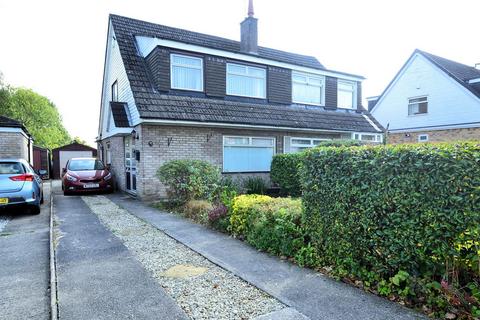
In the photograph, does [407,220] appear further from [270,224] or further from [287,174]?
[287,174]

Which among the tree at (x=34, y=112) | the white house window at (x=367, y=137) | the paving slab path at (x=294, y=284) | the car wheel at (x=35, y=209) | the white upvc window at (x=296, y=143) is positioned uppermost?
the tree at (x=34, y=112)

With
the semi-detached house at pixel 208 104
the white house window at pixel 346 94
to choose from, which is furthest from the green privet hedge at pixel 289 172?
the white house window at pixel 346 94

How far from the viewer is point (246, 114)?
11977mm

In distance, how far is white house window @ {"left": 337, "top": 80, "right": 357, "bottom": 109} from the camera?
52.0 ft

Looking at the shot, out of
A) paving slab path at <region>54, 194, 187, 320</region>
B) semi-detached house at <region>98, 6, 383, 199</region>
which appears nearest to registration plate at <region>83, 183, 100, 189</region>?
semi-detached house at <region>98, 6, 383, 199</region>

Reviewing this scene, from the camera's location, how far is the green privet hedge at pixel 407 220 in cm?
281

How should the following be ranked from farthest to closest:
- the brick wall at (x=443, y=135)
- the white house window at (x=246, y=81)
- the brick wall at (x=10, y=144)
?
the brick wall at (x=443, y=135), the brick wall at (x=10, y=144), the white house window at (x=246, y=81)

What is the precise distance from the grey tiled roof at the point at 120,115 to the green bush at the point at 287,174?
18.6 ft

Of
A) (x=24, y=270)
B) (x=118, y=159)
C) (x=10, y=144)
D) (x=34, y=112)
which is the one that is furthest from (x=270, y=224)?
(x=34, y=112)

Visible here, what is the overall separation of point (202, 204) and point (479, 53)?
91.3 feet

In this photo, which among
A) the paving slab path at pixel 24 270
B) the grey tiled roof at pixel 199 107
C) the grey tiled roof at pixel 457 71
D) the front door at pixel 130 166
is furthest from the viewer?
the grey tiled roof at pixel 457 71

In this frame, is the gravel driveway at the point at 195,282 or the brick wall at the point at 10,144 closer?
the gravel driveway at the point at 195,282

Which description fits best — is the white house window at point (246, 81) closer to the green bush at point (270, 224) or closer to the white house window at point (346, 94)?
the white house window at point (346, 94)

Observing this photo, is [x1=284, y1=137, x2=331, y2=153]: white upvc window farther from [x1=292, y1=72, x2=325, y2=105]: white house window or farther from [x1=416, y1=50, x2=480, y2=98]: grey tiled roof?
[x1=416, y1=50, x2=480, y2=98]: grey tiled roof
